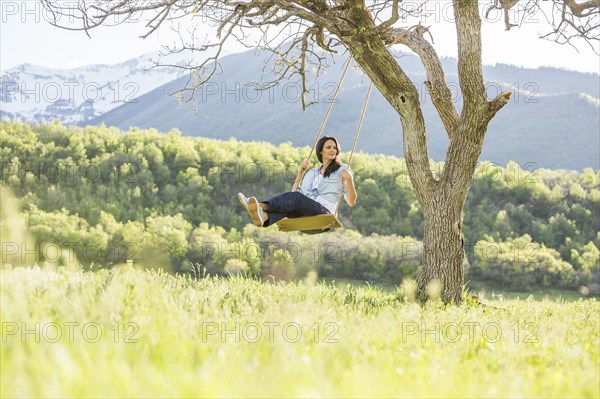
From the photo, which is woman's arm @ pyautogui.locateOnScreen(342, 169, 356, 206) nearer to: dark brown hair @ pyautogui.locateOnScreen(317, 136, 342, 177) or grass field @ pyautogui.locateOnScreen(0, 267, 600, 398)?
dark brown hair @ pyautogui.locateOnScreen(317, 136, 342, 177)

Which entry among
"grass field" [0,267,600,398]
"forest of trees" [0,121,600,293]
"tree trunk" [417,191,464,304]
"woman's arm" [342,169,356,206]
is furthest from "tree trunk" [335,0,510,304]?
"forest of trees" [0,121,600,293]

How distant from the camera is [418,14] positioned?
7543 millimetres

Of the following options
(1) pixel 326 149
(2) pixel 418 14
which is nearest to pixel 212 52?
(1) pixel 326 149

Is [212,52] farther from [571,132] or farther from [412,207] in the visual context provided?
[571,132]

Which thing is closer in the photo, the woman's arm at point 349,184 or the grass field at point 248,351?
the grass field at point 248,351

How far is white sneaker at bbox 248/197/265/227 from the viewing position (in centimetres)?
588

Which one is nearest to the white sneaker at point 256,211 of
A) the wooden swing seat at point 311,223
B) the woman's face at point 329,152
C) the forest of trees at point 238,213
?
the wooden swing seat at point 311,223

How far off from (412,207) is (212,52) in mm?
66410

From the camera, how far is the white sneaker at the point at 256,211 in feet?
19.3

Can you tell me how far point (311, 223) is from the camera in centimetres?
612

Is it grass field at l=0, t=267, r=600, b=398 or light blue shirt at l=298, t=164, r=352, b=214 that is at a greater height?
light blue shirt at l=298, t=164, r=352, b=214

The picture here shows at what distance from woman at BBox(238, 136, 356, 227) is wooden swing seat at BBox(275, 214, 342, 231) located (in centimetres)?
11

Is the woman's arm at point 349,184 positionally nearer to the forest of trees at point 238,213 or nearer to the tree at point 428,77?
the tree at point 428,77

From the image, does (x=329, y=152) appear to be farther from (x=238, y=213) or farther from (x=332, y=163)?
(x=238, y=213)
